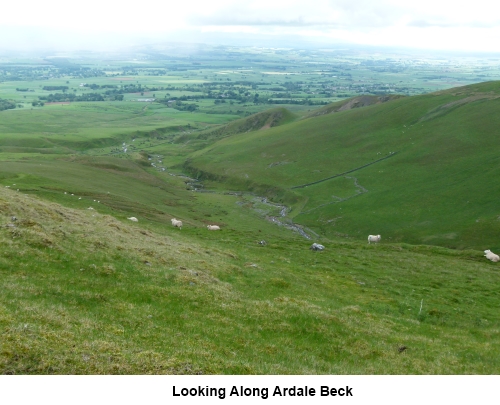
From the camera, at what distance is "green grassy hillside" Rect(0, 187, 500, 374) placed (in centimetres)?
1738

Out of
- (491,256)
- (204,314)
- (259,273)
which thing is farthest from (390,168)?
(204,314)

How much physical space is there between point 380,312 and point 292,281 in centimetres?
903

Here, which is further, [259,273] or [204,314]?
[259,273]

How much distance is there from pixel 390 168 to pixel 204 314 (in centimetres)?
10267

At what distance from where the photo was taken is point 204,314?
25500 mm

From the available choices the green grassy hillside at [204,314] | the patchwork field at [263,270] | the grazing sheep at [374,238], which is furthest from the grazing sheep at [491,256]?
the grazing sheep at [374,238]

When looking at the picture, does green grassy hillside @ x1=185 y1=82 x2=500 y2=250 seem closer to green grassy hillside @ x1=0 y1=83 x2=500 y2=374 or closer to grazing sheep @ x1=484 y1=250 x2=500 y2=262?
green grassy hillside @ x1=0 y1=83 x2=500 y2=374

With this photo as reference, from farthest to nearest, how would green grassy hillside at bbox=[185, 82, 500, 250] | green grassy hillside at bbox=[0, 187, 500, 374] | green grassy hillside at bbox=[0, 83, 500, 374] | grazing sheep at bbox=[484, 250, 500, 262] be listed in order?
green grassy hillside at bbox=[185, 82, 500, 250], grazing sheep at bbox=[484, 250, 500, 262], green grassy hillside at bbox=[0, 83, 500, 374], green grassy hillside at bbox=[0, 187, 500, 374]

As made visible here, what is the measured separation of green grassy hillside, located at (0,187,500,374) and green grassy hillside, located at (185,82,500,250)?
3931 centimetres

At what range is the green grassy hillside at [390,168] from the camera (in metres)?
86.0

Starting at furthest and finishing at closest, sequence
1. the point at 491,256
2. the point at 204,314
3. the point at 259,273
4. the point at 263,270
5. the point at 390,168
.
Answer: the point at 390,168 → the point at 491,256 → the point at 263,270 → the point at 259,273 → the point at 204,314

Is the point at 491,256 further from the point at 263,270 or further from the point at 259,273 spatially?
the point at 259,273

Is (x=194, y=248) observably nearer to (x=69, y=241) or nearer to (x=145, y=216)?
(x=69, y=241)

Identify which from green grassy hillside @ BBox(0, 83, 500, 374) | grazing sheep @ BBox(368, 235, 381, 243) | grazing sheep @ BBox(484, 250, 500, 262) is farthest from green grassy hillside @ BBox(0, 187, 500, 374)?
grazing sheep @ BBox(368, 235, 381, 243)
